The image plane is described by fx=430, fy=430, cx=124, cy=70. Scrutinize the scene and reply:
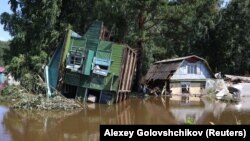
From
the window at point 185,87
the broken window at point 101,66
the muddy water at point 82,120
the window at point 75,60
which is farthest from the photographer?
the window at point 185,87

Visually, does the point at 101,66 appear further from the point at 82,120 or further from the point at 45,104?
the point at 82,120

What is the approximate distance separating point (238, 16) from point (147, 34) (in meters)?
21.4

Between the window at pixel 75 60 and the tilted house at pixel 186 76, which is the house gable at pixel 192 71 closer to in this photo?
the tilted house at pixel 186 76

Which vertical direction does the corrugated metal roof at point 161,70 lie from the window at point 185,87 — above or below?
above

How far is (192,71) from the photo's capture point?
45969 mm

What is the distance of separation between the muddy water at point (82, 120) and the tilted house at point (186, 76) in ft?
53.8

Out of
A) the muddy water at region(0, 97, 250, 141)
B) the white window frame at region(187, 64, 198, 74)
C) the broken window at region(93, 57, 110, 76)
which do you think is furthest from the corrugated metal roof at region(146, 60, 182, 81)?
the muddy water at region(0, 97, 250, 141)

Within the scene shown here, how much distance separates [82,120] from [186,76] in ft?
83.7

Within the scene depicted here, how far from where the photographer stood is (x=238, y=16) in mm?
58031

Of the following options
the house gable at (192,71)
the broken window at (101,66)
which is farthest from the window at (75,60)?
the house gable at (192,71)

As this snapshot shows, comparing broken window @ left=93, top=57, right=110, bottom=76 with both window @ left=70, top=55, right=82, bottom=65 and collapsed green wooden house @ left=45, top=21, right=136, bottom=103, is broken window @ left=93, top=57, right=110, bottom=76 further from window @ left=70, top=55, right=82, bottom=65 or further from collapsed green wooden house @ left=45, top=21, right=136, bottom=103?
window @ left=70, top=55, right=82, bottom=65

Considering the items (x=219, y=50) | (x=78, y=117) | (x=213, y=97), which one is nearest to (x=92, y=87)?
(x=78, y=117)

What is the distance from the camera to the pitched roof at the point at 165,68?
45.4 meters

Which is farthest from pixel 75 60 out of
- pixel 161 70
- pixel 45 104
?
pixel 161 70
